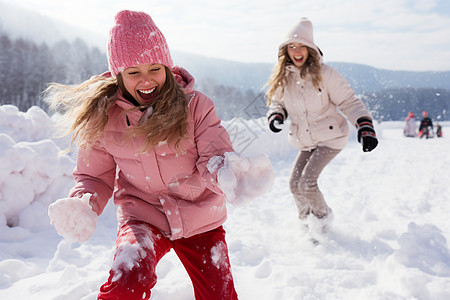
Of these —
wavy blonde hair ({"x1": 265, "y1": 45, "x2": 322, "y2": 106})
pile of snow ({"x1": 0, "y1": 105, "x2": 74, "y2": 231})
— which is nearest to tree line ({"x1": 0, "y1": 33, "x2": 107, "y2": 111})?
pile of snow ({"x1": 0, "y1": 105, "x2": 74, "y2": 231})

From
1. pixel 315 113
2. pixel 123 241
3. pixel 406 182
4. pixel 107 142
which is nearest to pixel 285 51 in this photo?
pixel 315 113

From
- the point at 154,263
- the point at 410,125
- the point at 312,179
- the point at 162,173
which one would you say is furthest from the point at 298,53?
the point at 410,125

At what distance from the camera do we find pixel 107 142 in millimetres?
1911

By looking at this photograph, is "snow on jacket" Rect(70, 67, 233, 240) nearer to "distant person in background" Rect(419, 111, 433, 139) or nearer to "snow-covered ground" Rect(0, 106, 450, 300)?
"snow-covered ground" Rect(0, 106, 450, 300)

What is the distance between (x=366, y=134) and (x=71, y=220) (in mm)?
2560

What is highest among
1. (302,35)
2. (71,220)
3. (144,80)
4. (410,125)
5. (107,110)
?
(302,35)

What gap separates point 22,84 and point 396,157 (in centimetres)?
3047

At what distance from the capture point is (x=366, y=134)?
3074mm

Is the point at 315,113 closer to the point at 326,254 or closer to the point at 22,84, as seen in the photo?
the point at 326,254

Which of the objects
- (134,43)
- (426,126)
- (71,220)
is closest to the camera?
(71,220)

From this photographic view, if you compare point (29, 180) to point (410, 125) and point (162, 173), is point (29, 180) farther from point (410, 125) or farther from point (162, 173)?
point (410, 125)

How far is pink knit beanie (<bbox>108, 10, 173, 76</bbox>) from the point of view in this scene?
1.82 m

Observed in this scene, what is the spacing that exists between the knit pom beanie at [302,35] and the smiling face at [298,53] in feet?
0.16

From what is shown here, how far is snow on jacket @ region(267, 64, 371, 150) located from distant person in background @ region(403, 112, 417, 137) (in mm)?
14999
